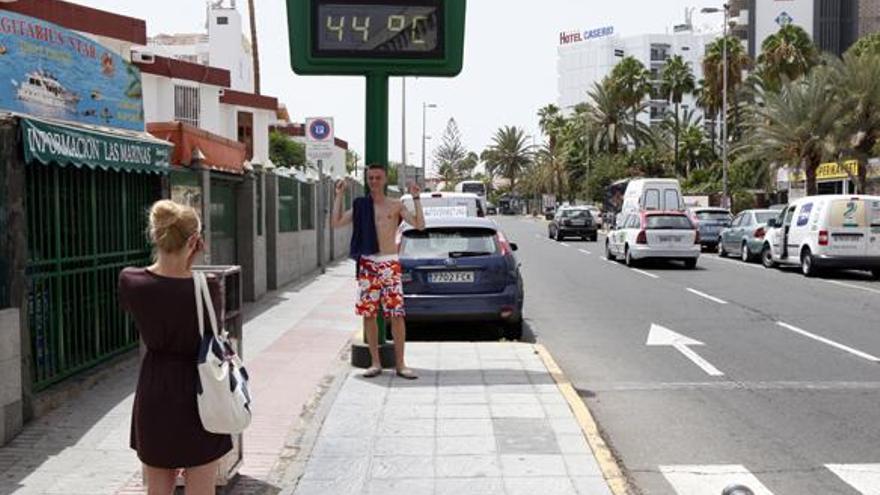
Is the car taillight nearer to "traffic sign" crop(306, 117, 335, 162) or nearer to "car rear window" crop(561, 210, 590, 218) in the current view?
"traffic sign" crop(306, 117, 335, 162)

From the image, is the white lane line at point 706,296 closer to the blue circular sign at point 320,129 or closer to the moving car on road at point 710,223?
the blue circular sign at point 320,129

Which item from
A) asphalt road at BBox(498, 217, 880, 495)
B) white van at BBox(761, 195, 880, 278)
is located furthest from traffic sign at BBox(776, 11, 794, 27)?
asphalt road at BBox(498, 217, 880, 495)

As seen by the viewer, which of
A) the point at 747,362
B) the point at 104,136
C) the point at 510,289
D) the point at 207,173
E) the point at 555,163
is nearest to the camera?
the point at 104,136

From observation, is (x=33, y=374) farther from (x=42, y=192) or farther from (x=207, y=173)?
(x=207, y=173)

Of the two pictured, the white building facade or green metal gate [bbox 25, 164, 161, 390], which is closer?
green metal gate [bbox 25, 164, 161, 390]

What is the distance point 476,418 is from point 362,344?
2.44 metres

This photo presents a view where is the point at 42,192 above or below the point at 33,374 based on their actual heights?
above

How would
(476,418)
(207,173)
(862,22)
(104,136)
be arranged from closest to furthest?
(476,418) → (104,136) → (207,173) → (862,22)

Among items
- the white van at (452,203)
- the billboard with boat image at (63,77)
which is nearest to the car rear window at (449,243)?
the billboard with boat image at (63,77)

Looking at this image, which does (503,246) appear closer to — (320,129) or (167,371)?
(167,371)

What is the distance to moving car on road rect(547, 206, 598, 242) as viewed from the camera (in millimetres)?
44000

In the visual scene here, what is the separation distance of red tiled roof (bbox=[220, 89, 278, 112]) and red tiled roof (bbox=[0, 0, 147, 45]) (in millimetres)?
9760

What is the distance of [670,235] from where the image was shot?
24.8 m

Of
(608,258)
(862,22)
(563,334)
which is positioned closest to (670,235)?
(608,258)
